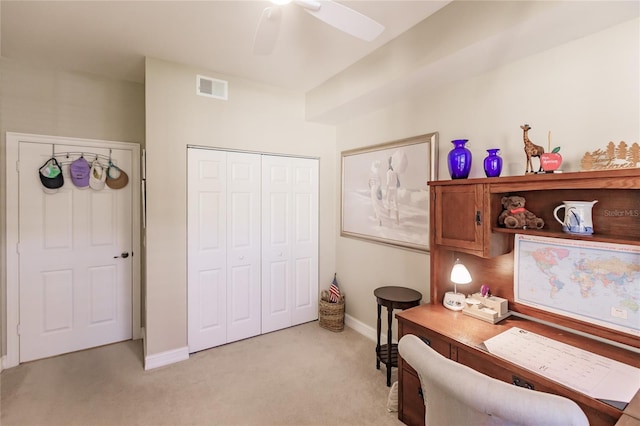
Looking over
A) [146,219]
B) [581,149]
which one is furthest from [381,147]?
[146,219]

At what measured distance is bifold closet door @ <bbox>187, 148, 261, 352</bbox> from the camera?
2883mm

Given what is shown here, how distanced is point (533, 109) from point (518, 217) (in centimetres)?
73

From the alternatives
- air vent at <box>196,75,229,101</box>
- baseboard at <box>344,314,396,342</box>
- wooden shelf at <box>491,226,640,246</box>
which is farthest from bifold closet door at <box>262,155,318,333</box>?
wooden shelf at <box>491,226,640,246</box>

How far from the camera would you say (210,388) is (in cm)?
236

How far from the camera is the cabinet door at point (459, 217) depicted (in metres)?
1.87

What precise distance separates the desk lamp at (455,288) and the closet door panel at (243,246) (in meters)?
1.98

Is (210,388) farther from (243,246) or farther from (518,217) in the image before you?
(518,217)

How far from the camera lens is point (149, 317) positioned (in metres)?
2.66

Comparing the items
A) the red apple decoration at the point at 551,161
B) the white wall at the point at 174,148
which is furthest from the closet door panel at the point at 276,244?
the red apple decoration at the point at 551,161

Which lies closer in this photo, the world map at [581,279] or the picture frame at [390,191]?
the world map at [581,279]

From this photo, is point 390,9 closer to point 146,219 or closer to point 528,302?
point 528,302

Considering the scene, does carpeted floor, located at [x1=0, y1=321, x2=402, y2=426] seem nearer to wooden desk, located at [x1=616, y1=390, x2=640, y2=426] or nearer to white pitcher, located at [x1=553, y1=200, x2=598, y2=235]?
wooden desk, located at [x1=616, y1=390, x2=640, y2=426]

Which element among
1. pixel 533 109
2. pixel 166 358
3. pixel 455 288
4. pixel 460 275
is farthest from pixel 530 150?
pixel 166 358

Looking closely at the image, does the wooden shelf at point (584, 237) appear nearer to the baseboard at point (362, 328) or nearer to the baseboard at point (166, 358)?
the baseboard at point (362, 328)
